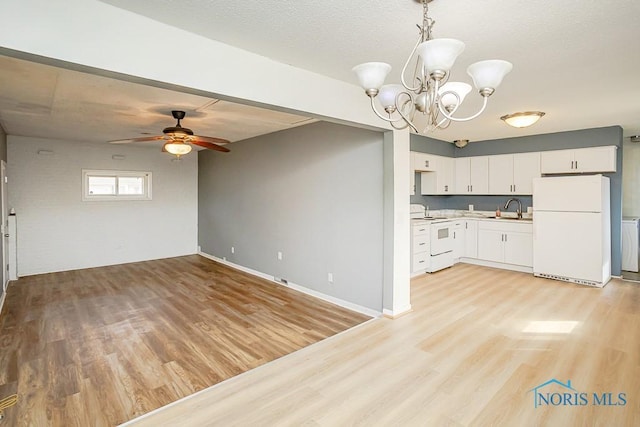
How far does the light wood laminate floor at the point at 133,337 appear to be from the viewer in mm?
2338

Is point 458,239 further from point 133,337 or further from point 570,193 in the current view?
point 133,337

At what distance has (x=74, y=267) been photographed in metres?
6.32

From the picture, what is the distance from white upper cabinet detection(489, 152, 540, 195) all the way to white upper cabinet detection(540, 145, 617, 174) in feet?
0.54

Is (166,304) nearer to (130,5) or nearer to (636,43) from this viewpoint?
(130,5)

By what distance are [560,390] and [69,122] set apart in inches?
249

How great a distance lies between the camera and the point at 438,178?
6383 millimetres

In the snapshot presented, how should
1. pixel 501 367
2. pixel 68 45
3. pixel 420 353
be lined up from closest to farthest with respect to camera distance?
pixel 68 45 < pixel 501 367 < pixel 420 353

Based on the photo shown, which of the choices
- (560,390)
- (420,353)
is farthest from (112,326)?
(560,390)

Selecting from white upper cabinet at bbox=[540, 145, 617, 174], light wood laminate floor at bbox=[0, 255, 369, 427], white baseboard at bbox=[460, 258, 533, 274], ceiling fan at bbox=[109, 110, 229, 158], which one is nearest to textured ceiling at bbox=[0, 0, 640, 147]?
ceiling fan at bbox=[109, 110, 229, 158]

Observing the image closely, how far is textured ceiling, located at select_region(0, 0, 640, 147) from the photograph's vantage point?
6.10 feet

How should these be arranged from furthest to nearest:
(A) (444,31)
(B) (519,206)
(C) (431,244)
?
(B) (519,206) → (C) (431,244) → (A) (444,31)

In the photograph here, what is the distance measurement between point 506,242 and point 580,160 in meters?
1.75

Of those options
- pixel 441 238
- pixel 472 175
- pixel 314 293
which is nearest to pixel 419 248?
pixel 441 238

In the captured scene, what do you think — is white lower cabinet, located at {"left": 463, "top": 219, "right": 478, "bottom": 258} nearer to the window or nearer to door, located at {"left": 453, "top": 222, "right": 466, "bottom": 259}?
door, located at {"left": 453, "top": 222, "right": 466, "bottom": 259}
